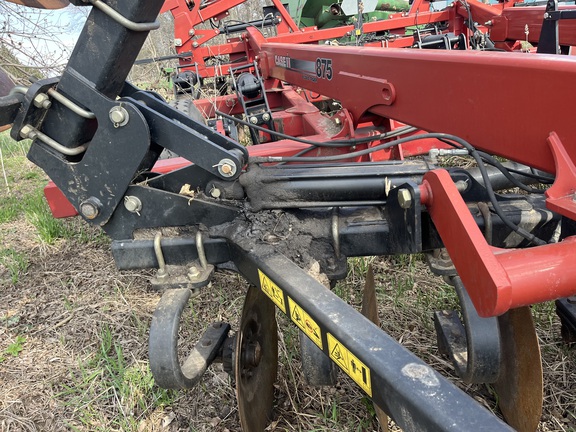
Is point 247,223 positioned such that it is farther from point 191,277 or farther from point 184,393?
point 184,393

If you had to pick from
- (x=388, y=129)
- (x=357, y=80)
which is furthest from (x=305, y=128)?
(x=357, y=80)

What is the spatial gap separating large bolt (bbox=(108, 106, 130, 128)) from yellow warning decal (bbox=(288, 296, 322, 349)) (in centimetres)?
76

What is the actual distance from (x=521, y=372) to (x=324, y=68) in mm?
1724

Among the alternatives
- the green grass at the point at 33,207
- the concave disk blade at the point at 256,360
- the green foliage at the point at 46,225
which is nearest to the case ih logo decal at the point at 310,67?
the concave disk blade at the point at 256,360

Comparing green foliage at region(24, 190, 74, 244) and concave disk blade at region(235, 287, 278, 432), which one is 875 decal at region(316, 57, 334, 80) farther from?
green foliage at region(24, 190, 74, 244)

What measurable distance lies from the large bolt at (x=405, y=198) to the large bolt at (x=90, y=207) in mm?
995

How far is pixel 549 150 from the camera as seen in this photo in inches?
43.5

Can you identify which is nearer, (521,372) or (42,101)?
(42,101)

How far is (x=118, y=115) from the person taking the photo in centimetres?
145

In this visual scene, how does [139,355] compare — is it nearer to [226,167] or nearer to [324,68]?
[226,167]

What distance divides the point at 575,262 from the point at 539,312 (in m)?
1.49

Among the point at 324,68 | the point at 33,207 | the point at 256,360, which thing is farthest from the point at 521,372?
the point at 33,207

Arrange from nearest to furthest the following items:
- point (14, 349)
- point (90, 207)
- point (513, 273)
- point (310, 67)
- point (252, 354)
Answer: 1. point (513, 273)
2. point (90, 207)
3. point (252, 354)
4. point (14, 349)
5. point (310, 67)

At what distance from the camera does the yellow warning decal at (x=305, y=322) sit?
117 centimetres
